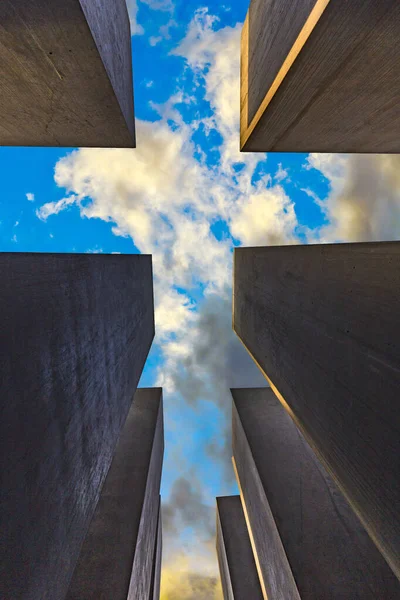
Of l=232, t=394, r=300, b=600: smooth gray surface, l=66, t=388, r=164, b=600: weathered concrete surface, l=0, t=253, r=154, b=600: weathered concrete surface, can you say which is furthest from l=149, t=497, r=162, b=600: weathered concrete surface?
l=0, t=253, r=154, b=600: weathered concrete surface

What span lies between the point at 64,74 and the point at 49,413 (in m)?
5.12

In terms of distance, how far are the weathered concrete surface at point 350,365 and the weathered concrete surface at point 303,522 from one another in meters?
2.81

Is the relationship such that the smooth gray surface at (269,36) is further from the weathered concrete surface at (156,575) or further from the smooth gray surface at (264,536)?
the weathered concrete surface at (156,575)

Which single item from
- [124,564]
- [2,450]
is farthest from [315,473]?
[2,450]

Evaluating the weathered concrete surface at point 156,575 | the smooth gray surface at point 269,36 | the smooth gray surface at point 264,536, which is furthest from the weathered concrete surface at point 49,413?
the weathered concrete surface at point 156,575

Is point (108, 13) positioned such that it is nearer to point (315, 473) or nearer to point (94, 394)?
point (94, 394)

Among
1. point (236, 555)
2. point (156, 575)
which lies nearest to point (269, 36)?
point (236, 555)

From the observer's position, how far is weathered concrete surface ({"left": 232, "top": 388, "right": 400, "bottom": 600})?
5297 millimetres

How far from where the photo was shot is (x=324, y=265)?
432 centimetres

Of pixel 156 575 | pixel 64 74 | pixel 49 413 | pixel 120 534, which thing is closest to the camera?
pixel 49 413

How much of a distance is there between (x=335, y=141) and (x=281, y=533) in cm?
917

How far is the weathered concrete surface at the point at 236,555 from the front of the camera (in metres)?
9.80

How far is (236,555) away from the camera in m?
11.0

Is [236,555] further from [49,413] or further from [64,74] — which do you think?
[64,74]
